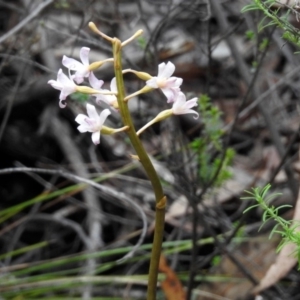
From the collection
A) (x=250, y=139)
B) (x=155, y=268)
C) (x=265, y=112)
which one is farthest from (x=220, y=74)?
(x=155, y=268)

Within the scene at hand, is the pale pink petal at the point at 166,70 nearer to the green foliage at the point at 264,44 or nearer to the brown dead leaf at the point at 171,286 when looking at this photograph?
the green foliage at the point at 264,44

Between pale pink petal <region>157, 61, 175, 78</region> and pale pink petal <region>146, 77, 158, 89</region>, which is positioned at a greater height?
pale pink petal <region>157, 61, 175, 78</region>

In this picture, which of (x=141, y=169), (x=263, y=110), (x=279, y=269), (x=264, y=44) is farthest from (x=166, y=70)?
(x=141, y=169)

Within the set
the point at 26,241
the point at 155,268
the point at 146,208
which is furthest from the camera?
the point at 26,241

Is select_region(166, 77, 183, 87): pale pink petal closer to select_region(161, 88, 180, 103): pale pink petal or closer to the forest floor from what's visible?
select_region(161, 88, 180, 103): pale pink petal

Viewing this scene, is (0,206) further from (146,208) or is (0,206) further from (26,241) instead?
(146,208)

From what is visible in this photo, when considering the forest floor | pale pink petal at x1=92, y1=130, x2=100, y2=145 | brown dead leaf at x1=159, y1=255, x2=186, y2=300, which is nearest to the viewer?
pale pink petal at x1=92, y1=130, x2=100, y2=145

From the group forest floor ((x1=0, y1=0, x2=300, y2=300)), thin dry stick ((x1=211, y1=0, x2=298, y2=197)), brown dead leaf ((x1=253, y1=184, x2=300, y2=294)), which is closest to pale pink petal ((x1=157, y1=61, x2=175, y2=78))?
forest floor ((x1=0, y1=0, x2=300, y2=300))

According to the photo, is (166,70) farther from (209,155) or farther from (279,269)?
(209,155)
